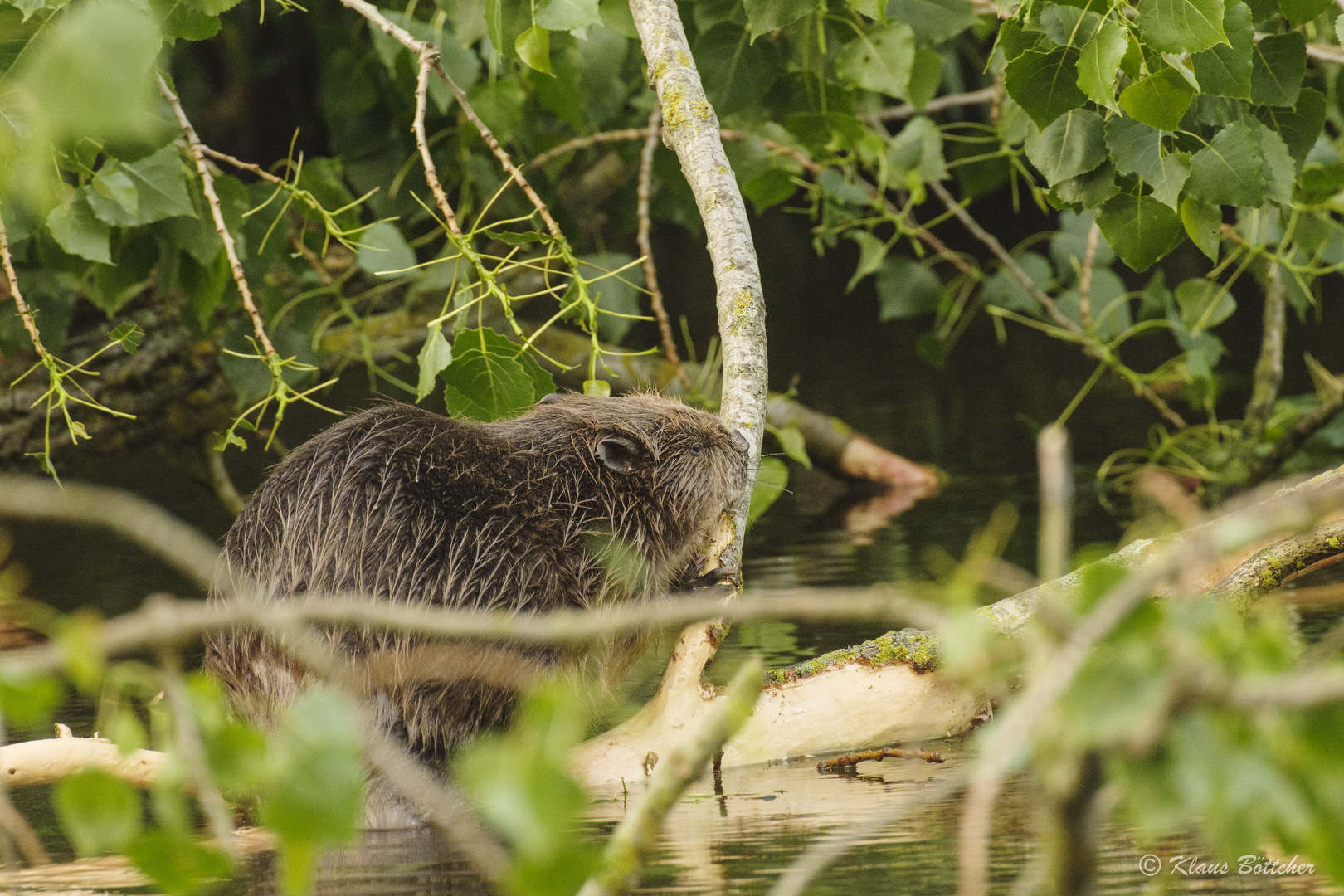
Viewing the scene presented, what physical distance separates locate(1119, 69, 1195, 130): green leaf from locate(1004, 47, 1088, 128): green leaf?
0.36 feet

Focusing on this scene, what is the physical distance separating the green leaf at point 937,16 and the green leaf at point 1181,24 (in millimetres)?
958

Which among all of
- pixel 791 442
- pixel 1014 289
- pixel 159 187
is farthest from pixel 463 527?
pixel 1014 289

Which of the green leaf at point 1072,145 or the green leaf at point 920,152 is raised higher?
the green leaf at point 920,152

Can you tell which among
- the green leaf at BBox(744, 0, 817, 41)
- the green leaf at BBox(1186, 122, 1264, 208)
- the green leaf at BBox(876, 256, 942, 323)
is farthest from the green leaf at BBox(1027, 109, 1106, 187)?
the green leaf at BBox(876, 256, 942, 323)

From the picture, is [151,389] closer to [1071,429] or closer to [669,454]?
[669,454]

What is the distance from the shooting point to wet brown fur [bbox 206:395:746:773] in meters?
1.85

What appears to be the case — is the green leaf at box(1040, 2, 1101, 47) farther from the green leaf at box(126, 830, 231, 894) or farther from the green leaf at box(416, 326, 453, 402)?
the green leaf at box(126, 830, 231, 894)

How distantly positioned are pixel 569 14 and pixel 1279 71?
1.04 meters

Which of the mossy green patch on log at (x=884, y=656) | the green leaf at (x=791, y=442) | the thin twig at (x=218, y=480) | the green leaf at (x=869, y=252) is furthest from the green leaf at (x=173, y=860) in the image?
the thin twig at (x=218, y=480)

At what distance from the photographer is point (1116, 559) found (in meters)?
2.04

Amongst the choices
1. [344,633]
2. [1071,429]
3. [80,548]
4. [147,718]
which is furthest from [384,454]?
[1071,429]

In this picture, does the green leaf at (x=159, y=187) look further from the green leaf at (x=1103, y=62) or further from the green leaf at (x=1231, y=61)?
the green leaf at (x=1231, y=61)

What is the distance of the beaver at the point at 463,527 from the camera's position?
1853 millimetres

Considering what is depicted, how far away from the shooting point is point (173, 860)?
0.65 meters
